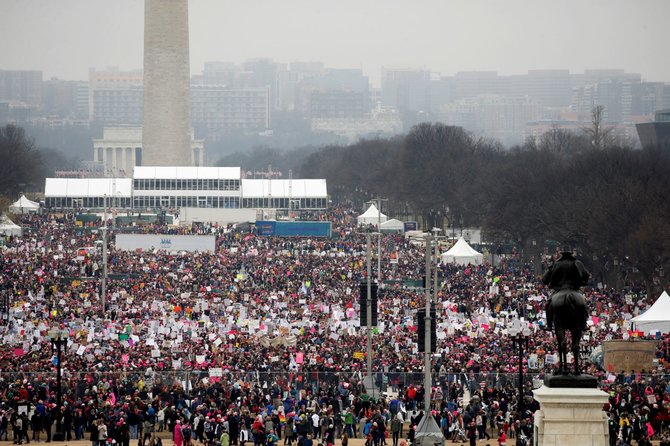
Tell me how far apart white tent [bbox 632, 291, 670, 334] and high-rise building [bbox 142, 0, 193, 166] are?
104 metres

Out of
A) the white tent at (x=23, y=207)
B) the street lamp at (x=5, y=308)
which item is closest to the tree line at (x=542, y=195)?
the street lamp at (x=5, y=308)

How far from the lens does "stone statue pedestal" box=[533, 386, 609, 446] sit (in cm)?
2459

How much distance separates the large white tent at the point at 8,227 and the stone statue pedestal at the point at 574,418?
7637 cm

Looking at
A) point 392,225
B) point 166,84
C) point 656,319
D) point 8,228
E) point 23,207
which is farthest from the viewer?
point 166,84

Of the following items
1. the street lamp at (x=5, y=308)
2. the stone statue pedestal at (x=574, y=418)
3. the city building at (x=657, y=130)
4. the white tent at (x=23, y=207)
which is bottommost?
the street lamp at (x=5, y=308)

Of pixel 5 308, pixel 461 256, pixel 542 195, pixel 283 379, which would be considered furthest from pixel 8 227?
pixel 283 379

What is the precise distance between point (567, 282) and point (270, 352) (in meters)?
27.4

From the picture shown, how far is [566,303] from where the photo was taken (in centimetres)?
2527

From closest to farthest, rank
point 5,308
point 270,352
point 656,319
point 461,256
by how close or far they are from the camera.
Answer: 1. point 270,352
2. point 656,319
3. point 5,308
4. point 461,256

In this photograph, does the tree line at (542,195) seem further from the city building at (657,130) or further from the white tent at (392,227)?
the city building at (657,130)

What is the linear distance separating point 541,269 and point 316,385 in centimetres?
4527

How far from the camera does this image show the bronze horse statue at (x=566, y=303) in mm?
25203

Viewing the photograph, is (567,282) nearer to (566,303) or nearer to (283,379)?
(566,303)

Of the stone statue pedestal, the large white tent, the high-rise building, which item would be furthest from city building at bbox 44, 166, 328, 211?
the stone statue pedestal
